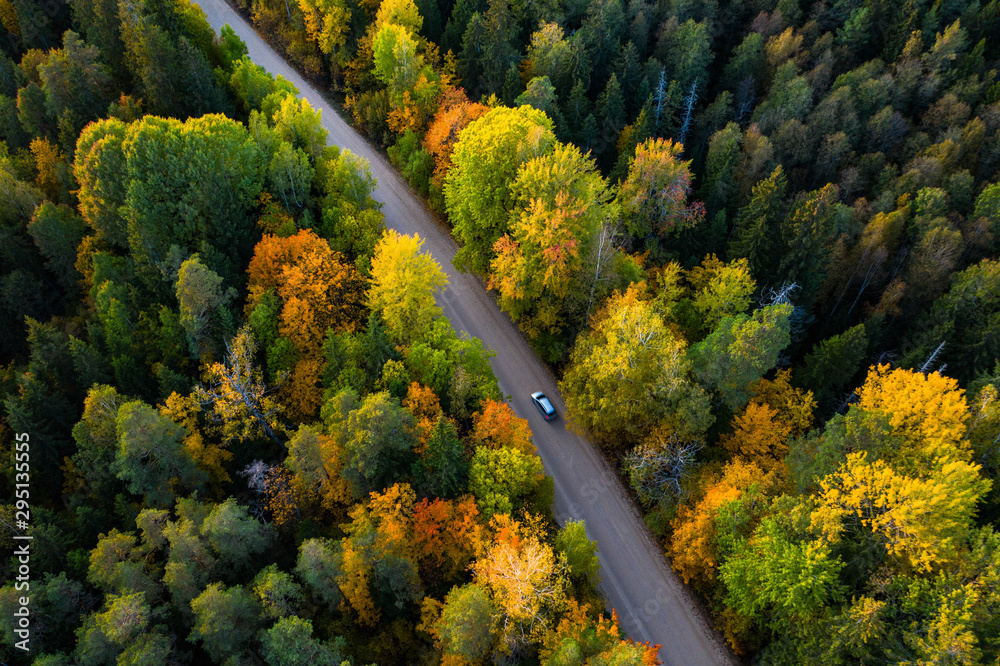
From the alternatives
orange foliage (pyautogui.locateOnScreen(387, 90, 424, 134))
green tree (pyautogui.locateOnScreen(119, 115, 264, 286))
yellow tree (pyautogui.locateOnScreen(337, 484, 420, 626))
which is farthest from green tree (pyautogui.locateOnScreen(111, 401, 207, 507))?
orange foliage (pyautogui.locateOnScreen(387, 90, 424, 134))

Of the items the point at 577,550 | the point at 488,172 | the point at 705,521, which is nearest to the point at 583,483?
the point at 577,550

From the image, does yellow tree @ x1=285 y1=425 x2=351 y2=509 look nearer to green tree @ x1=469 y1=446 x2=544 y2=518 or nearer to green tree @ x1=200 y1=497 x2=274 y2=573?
green tree @ x1=200 y1=497 x2=274 y2=573

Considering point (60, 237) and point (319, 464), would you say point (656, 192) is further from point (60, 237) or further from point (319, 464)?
Result: point (60, 237)

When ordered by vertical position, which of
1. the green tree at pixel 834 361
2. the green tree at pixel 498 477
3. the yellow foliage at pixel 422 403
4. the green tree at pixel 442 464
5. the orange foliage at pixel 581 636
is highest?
the yellow foliage at pixel 422 403

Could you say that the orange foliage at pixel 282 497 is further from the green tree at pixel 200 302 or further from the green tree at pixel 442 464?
the green tree at pixel 200 302

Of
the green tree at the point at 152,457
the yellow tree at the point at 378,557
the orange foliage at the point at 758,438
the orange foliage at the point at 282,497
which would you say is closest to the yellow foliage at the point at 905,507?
the orange foliage at the point at 758,438

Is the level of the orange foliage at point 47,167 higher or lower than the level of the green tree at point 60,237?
higher

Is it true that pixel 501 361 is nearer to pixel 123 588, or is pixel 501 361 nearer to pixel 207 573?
pixel 207 573
